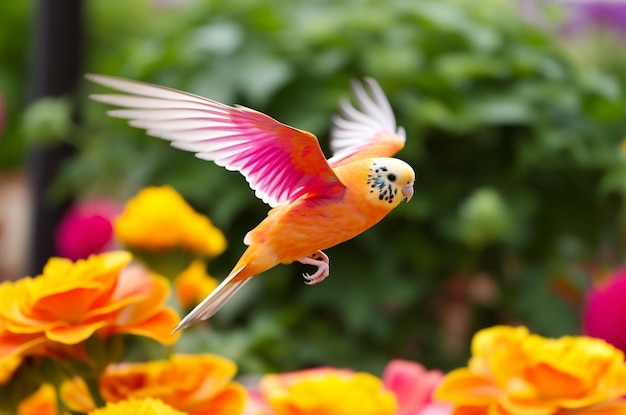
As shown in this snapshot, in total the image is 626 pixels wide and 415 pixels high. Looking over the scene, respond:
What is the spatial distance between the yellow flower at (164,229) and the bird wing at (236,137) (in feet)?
0.50

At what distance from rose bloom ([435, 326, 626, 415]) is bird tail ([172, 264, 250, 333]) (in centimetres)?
9

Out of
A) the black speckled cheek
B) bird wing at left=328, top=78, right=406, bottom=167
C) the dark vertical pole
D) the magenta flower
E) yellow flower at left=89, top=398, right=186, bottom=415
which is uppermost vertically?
the magenta flower

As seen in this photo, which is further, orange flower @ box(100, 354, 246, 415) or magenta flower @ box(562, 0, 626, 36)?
magenta flower @ box(562, 0, 626, 36)

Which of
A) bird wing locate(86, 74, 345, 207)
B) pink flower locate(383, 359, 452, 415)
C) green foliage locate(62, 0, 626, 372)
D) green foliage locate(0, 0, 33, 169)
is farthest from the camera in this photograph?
green foliage locate(0, 0, 33, 169)

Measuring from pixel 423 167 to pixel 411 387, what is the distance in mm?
335

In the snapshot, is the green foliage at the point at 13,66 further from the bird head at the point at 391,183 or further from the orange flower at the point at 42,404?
the bird head at the point at 391,183

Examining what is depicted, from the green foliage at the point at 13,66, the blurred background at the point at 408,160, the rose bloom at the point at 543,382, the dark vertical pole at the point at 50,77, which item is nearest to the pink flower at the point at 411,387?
the rose bloom at the point at 543,382

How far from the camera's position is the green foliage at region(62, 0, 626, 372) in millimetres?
595

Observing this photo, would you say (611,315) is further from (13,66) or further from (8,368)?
(13,66)

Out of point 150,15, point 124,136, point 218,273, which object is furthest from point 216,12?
point 150,15

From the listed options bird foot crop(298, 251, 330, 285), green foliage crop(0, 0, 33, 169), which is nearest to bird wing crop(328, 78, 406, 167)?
bird foot crop(298, 251, 330, 285)

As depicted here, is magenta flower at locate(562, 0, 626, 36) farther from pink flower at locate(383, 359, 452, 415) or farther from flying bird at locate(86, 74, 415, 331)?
flying bird at locate(86, 74, 415, 331)

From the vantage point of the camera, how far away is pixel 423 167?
0.63 metres

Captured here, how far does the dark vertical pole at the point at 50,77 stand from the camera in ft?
2.07
